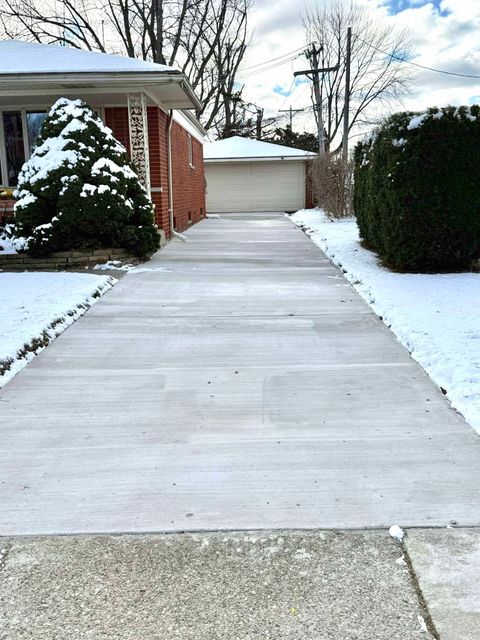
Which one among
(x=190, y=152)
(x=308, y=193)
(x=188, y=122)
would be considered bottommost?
(x=308, y=193)

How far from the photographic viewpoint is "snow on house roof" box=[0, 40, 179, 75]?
10.5 meters

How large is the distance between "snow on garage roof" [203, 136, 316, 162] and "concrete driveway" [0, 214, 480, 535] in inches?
885

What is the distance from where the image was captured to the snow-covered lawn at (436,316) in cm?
437

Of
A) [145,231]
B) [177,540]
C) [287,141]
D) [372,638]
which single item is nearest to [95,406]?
[177,540]

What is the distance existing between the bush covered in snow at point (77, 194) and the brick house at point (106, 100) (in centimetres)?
110

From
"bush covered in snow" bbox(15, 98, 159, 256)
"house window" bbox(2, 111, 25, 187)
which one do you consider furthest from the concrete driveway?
"house window" bbox(2, 111, 25, 187)

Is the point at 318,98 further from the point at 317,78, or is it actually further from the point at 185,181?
the point at 185,181

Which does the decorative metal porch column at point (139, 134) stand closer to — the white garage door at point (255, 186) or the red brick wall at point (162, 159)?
the red brick wall at point (162, 159)

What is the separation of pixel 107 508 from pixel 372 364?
2765 millimetres

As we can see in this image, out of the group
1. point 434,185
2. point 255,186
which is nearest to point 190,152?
point 255,186

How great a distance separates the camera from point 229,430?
3738 millimetres

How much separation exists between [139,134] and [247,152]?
60.6ft

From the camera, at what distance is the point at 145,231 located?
9.89 m

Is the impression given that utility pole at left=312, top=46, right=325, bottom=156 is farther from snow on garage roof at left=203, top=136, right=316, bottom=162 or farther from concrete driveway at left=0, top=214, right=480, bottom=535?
concrete driveway at left=0, top=214, right=480, bottom=535
